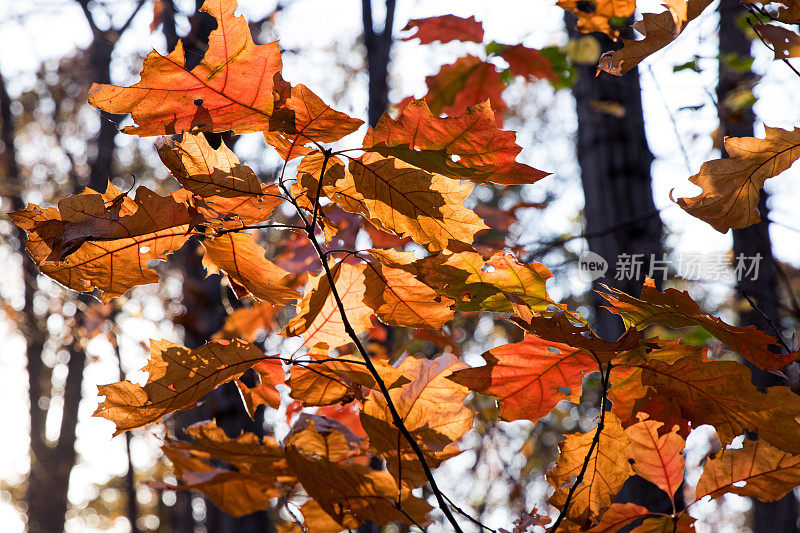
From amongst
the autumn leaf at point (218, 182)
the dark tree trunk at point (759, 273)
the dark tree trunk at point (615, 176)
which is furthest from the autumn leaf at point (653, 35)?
the dark tree trunk at point (759, 273)

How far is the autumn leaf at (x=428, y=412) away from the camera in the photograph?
0.93m

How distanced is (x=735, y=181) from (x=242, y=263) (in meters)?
0.77

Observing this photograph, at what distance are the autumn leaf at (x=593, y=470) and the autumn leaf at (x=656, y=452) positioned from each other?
0.13 feet

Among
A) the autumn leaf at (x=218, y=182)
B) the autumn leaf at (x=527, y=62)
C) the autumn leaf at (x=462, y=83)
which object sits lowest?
the autumn leaf at (x=218, y=182)

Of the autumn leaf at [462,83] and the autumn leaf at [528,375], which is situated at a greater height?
the autumn leaf at [462,83]

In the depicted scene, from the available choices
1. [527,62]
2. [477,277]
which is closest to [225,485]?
[477,277]

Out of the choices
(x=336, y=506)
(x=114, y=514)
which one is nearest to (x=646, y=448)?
(x=336, y=506)

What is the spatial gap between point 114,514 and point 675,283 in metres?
14.5

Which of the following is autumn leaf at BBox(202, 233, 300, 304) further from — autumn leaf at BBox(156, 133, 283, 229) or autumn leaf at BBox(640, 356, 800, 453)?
autumn leaf at BBox(640, 356, 800, 453)

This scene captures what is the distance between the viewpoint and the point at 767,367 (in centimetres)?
78

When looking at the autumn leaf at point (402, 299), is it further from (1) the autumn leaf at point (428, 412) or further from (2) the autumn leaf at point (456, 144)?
(2) the autumn leaf at point (456, 144)

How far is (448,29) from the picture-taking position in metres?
2.18

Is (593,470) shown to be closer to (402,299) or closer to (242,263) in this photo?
(402,299)

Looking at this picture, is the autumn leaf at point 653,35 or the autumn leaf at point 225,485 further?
the autumn leaf at point 225,485
